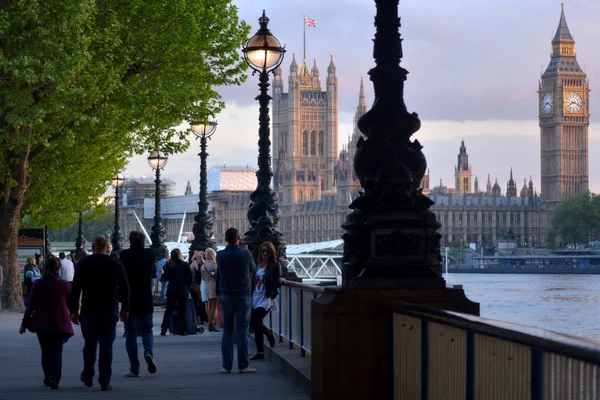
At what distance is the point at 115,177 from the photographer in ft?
137

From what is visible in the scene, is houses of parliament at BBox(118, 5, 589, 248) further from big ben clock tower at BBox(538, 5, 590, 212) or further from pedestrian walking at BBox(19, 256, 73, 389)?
pedestrian walking at BBox(19, 256, 73, 389)

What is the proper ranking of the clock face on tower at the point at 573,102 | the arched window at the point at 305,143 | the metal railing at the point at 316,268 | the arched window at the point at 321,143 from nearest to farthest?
the metal railing at the point at 316,268 < the clock face on tower at the point at 573,102 < the arched window at the point at 305,143 < the arched window at the point at 321,143

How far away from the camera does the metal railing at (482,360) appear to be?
4.68 m

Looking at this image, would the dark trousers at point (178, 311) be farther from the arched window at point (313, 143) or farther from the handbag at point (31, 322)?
the arched window at point (313, 143)

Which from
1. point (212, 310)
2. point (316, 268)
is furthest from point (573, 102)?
point (212, 310)

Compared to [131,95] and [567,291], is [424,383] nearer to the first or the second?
[131,95]

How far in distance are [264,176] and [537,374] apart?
12.2 m

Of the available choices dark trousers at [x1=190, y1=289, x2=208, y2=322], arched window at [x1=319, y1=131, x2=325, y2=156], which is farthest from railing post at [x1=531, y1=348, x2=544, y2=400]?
arched window at [x1=319, y1=131, x2=325, y2=156]

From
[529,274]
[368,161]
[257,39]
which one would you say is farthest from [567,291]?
[368,161]

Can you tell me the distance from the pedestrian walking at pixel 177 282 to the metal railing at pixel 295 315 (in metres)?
1.79

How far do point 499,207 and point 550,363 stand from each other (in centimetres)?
17143

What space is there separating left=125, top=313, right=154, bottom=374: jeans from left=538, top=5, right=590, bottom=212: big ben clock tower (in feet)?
553

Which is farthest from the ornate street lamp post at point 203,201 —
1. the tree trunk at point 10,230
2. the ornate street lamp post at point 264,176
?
the ornate street lamp post at point 264,176

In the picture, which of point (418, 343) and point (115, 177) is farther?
point (115, 177)
